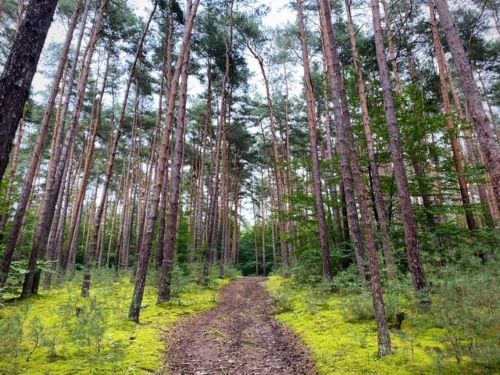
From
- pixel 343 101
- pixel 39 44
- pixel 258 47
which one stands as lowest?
pixel 39 44

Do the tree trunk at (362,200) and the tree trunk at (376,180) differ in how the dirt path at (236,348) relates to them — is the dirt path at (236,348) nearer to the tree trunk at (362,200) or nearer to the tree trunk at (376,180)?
the tree trunk at (362,200)

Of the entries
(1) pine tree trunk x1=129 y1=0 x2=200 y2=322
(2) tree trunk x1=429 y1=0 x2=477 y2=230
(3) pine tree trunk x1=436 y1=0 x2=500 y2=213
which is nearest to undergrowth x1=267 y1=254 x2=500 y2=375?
(3) pine tree trunk x1=436 y1=0 x2=500 y2=213

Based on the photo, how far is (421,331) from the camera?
220 inches

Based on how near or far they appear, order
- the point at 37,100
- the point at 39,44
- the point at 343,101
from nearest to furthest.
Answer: the point at 39,44 → the point at 343,101 → the point at 37,100

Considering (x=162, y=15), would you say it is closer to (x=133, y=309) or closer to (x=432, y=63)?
(x=133, y=309)

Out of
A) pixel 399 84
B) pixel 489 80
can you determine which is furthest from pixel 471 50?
pixel 399 84

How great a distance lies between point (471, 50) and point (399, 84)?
671 cm

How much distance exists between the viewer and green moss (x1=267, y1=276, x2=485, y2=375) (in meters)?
4.13

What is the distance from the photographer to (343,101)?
21.0ft

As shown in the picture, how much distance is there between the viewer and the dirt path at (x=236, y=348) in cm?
511

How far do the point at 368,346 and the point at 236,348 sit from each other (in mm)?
2468

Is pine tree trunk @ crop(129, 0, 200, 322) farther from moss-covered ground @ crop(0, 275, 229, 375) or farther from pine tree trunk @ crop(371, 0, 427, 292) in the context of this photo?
pine tree trunk @ crop(371, 0, 427, 292)

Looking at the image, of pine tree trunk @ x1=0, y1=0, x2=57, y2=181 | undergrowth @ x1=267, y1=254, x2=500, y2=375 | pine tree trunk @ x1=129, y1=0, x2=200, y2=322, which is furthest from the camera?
pine tree trunk @ x1=129, y1=0, x2=200, y2=322

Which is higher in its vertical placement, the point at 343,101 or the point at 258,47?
the point at 258,47
